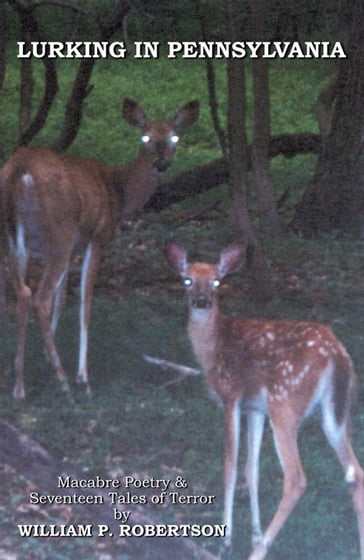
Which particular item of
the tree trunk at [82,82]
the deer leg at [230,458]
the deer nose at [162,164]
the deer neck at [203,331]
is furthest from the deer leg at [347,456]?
the tree trunk at [82,82]

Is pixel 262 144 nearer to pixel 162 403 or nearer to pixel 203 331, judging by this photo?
pixel 162 403

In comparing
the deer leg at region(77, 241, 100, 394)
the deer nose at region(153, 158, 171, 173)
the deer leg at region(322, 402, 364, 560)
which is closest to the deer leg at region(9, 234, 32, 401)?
the deer leg at region(77, 241, 100, 394)

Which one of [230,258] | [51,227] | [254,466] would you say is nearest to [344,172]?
[51,227]

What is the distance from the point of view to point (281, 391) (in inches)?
224

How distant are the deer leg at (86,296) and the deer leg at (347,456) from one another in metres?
2.65

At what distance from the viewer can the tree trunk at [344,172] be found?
486 inches

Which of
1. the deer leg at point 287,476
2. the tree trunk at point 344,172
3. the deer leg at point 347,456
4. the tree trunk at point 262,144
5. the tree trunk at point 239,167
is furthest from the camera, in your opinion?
the tree trunk at point 344,172

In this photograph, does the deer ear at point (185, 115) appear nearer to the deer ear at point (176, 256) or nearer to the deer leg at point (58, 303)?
the deer leg at point (58, 303)

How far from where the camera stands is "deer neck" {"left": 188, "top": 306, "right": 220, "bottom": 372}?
20.7ft

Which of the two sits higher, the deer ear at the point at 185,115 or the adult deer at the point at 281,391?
the deer ear at the point at 185,115

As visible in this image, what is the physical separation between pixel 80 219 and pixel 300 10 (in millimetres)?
4912

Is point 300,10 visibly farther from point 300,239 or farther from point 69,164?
point 69,164

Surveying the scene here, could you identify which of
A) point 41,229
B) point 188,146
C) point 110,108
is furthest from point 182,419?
point 110,108

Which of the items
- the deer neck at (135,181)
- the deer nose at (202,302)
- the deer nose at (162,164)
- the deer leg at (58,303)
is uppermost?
the deer nose at (162,164)
